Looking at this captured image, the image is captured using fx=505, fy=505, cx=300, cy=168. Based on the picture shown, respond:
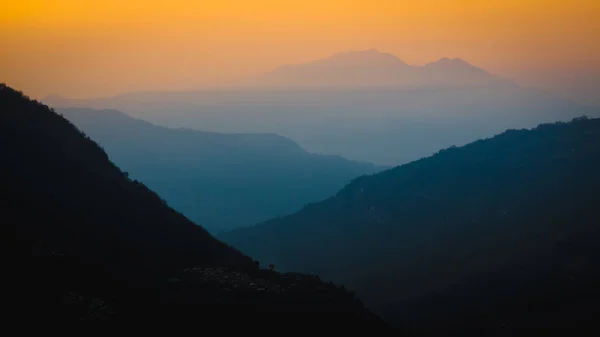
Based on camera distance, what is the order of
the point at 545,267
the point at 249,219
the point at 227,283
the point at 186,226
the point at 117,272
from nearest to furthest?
the point at 117,272 → the point at 227,283 → the point at 186,226 → the point at 545,267 → the point at 249,219

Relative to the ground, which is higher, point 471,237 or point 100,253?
point 100,253

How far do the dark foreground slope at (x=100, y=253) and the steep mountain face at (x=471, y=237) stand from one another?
2010 cm

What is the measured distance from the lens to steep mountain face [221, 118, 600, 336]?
42.0 m

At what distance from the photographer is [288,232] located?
303 feet

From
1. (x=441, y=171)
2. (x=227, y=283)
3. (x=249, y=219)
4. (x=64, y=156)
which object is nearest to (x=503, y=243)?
(x=441, y=171)

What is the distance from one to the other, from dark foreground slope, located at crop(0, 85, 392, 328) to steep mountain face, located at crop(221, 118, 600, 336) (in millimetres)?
20099

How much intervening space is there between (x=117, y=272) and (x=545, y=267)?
39.6 metres

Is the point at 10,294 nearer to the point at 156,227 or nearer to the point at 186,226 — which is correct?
the point at 156,227

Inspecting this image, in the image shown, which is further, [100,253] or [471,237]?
[471,237]

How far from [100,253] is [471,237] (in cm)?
5066

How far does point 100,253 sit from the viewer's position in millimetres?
24469

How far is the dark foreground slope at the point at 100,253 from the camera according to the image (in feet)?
54.9

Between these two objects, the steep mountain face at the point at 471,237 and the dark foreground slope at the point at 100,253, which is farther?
the steep mountain face at the point at 471,237

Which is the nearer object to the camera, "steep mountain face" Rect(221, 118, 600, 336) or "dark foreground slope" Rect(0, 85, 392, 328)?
"dark foreground slope" Rect(0, 85, 392, 328)
